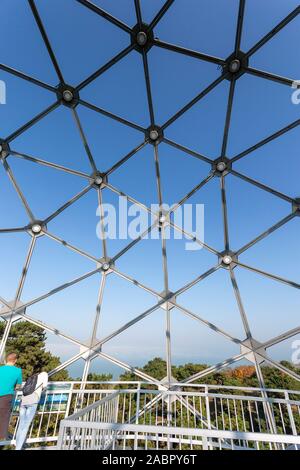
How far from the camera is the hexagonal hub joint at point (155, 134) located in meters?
8.35

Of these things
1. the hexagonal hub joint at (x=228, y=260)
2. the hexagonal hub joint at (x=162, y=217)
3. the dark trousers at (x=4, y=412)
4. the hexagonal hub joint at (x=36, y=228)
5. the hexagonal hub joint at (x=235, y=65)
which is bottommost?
the dark trousers at (x=4, y=412)

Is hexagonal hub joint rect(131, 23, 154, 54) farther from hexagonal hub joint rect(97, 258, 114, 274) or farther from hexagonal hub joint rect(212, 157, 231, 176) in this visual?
hexagonal hub joint rect(97, 258, 114, 274)

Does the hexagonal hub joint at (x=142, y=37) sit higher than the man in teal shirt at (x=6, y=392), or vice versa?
the hexagonal hub joint at (x=142, y=37)

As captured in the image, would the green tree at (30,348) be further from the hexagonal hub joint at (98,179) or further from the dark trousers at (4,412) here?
the dark trousers at (4,412)

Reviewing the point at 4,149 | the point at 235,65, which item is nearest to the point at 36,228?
the point at 4,149

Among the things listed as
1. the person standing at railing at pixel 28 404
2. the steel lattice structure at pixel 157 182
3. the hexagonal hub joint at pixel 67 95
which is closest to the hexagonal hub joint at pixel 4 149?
the steel lattice structure at pixel 157 182

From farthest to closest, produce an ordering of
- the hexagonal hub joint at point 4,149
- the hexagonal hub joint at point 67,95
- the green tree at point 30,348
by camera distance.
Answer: the green tree at point 30,348
the hexagonal hub joint at point 4,149
the hexagonal hub joint at point 67,95

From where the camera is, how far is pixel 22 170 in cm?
865

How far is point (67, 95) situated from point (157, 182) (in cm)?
411

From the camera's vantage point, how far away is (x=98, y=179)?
933 cm

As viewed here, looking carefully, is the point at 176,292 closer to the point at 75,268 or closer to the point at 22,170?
the point at 75,268

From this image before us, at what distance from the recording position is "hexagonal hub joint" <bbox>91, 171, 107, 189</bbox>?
9.33m
